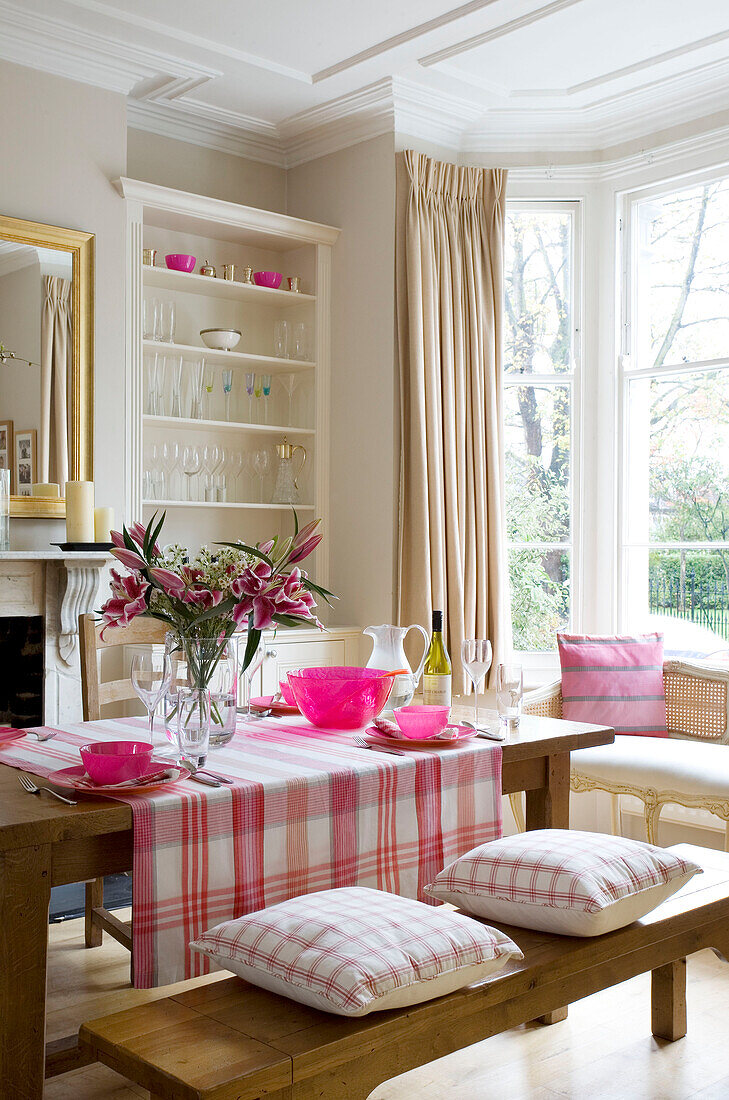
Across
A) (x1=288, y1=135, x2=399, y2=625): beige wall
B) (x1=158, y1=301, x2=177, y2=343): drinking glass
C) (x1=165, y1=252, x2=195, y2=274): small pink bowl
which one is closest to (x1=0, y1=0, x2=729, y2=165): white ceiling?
(x1=288, y1=135, x2=399, y2=625): beige wall

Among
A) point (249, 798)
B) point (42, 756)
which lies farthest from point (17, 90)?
point (249, 798)

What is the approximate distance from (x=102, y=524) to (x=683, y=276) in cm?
247

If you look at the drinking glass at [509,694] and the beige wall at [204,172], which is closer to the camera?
the drinking glass at [509,694]

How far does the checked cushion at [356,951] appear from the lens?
1.53 meters

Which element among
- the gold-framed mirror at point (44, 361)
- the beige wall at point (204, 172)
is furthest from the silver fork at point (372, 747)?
the beige wall at point (204, 172)

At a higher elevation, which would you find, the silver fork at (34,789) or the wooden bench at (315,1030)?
the silver fork at (34,789)

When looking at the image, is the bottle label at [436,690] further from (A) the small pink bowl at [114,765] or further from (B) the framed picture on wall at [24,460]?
(B) the framed picture on wall at [24,460]

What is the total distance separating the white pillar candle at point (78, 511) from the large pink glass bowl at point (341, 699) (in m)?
1.42

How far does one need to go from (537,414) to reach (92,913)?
108 inches

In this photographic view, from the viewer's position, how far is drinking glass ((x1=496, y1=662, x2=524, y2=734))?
8.13 feet

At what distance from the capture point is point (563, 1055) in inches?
95.3

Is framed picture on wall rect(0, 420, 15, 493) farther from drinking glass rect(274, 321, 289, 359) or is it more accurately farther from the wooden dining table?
the wooden dining table

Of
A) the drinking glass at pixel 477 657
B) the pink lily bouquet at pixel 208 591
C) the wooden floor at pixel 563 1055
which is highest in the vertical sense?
the pink lily bouquet at pixel 208 591

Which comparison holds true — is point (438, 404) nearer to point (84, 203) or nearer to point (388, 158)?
point (388, 158)
